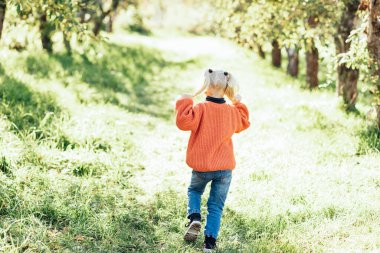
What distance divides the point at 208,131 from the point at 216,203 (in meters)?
0.70

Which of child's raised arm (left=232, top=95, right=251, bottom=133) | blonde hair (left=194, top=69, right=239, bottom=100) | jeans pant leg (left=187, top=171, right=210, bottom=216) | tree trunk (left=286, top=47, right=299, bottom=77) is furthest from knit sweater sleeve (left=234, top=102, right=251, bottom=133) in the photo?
tree trunk (left=286, top=47, right=299, bottom=77)

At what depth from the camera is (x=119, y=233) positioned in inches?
185

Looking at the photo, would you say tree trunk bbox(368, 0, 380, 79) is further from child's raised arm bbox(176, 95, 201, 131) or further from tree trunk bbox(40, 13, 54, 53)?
tree trunk bbox(40, 13, 54, 53)

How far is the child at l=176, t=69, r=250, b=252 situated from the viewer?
4.30m

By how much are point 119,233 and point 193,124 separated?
1378 millimetres

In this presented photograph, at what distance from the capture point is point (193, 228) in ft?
14.5

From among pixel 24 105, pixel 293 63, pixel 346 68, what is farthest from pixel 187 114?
pixel 293 63

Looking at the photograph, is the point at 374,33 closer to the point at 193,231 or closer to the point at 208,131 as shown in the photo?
the point at 208,131

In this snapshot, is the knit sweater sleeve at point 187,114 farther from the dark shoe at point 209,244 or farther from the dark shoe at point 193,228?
the dark shoe at point 209,244

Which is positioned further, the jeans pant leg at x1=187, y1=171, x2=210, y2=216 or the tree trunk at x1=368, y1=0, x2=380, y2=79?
the tree trunk at x1=368, y1=0, x2=380, y2=79

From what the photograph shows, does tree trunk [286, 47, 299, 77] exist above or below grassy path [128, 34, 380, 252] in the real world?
above

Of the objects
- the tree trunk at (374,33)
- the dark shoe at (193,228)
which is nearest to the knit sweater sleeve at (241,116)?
the dark shoe at (193,228)

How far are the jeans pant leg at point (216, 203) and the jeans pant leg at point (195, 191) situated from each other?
116 millimetres

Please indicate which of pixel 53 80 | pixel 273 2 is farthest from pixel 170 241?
pixel 53 80
